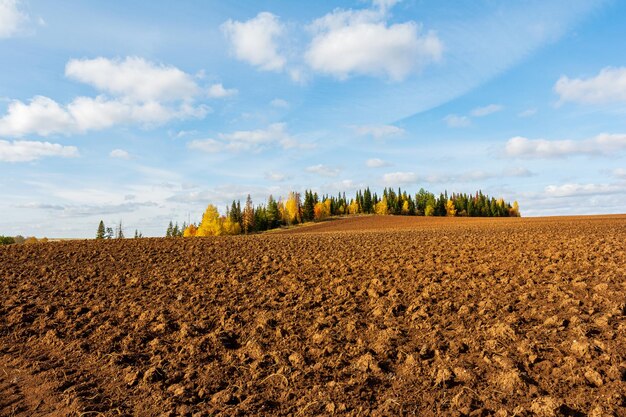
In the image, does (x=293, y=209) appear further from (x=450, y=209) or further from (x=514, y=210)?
(x=514, y=210)

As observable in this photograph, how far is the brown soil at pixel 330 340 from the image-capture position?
7102 millimetres

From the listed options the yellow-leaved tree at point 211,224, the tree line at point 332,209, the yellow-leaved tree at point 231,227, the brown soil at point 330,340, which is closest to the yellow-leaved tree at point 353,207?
the tree line at point 332,209

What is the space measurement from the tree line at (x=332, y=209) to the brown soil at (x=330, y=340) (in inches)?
3140

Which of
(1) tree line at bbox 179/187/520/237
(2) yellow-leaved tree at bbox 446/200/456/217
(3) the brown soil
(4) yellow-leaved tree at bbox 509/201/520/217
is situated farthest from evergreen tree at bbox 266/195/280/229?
(4) yellow-leaved tree at bbox 509/201/520/217

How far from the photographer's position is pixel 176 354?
952cm

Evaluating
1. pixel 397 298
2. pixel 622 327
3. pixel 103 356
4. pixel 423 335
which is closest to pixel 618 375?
pixel 622 327

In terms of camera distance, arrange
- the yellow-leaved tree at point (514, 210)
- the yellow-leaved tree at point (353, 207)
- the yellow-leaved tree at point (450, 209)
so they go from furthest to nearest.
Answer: the yellow-leaved tree at point (514, 210) → the yellow-leaved tree at point (353, 207) → the yellow-leaved tree at point (450, 209)

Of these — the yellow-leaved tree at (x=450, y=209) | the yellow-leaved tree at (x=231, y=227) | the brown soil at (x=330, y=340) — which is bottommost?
the brown soil at (x=330, y=340)

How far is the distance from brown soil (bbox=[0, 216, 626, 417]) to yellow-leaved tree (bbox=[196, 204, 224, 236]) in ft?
245

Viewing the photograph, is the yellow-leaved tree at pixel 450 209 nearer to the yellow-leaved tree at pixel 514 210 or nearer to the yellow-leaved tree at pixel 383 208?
the yellow-leaved tree at pixel 383 208

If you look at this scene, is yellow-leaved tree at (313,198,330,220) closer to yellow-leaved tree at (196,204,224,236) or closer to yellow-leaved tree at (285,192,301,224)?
yellow-leaved tree at (285,192,301,224)

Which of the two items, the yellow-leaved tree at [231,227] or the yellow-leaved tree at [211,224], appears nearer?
the yellow-leaved tree at [211,224]

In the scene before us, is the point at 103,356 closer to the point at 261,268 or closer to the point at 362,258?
the point at 261,268

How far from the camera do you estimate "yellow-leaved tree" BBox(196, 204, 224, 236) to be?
303 feet
